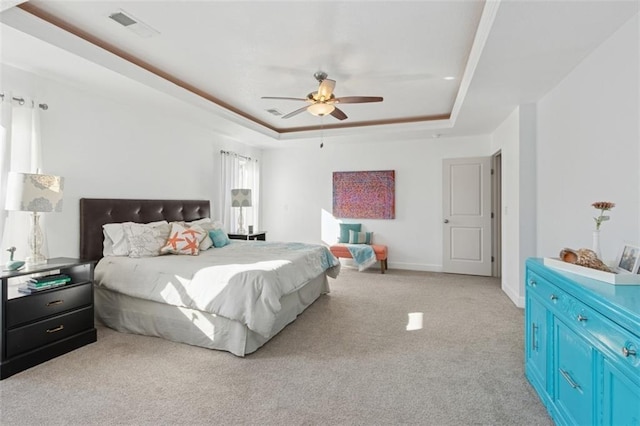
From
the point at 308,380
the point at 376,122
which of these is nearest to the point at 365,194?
the point at 376,122

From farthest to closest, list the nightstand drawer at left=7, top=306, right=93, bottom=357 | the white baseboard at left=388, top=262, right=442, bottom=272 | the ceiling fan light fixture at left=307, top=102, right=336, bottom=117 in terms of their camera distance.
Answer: the white baseboard at left=388, top=262, right=442, bottom=272 → the ceiling fan light fixture at left=307, top=102, right=336, bottom=117 → the nightstand drawer at left=7, top=306, right=93, bottom=357

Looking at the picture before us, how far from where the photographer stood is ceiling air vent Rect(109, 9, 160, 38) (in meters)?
2.37

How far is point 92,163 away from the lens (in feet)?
11.6

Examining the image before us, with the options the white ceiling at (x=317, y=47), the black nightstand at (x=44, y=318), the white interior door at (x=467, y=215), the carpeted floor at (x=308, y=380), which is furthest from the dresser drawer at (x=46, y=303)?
the white interior door at (x=467, y=215)

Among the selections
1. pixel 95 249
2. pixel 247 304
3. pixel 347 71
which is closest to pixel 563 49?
pixel 347 71

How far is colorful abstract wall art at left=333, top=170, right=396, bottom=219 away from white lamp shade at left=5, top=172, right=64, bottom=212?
4.57m

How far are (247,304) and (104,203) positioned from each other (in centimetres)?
224

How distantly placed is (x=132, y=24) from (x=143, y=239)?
2043 mm

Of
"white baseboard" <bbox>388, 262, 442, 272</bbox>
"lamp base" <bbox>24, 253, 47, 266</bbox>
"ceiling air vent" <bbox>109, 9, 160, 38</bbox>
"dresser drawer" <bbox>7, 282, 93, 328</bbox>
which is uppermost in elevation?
"ceiling air vent" <bbox>109, 9, 160, 38</bbox>

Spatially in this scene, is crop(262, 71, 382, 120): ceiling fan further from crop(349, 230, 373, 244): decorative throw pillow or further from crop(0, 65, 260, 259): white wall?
crop(349, 230, 373, 244): decorative throw pillow

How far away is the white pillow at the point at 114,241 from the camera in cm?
344

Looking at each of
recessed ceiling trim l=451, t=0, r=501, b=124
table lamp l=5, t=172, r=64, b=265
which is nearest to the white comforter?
table lamp l=5, t=172, r=64, b=265

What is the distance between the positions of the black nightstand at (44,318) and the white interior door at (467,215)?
514cm

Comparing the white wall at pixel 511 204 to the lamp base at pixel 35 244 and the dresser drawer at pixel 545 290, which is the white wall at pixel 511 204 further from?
the lamp base at pixel 35 244
